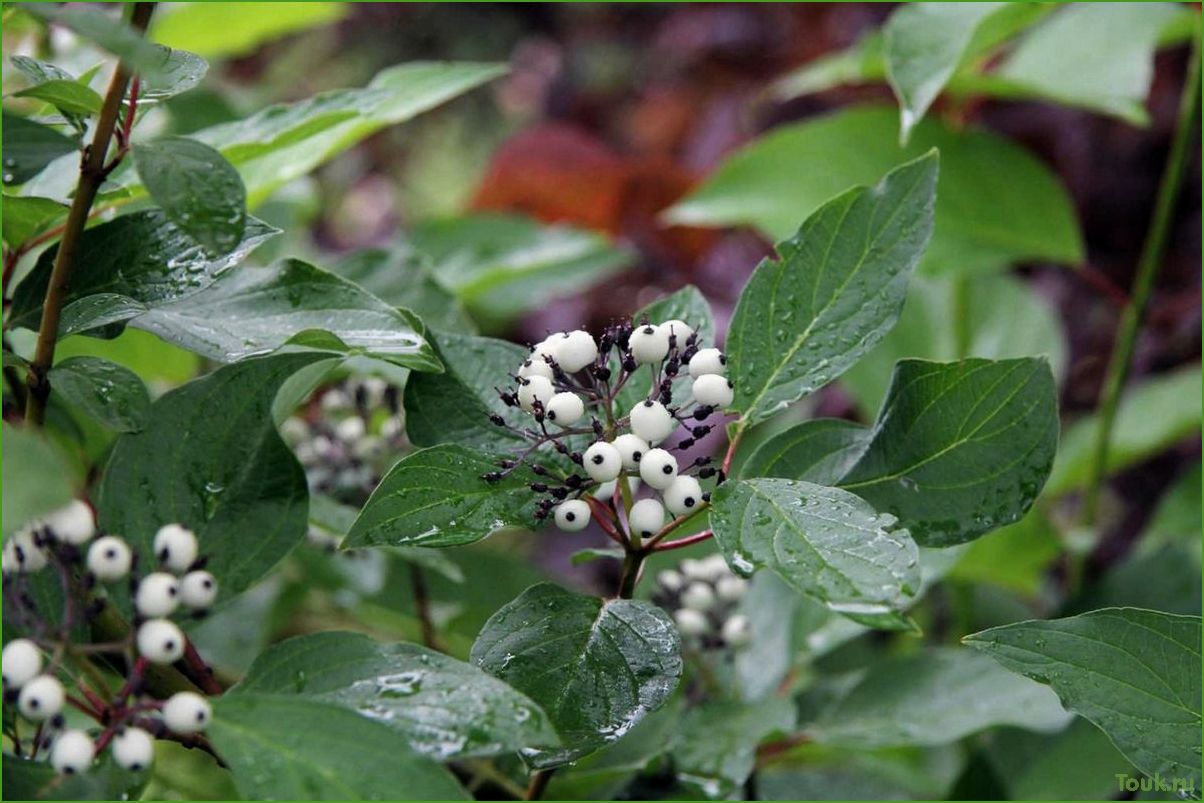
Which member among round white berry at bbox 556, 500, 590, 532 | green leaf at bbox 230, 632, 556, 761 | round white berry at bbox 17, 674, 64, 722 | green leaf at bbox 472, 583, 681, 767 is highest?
round white berry at bbox 17, 674, 64, 722

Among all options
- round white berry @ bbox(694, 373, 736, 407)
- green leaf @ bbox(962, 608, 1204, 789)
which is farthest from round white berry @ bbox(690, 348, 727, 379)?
green leaf @ bbox(962, 608, 1204, 789)

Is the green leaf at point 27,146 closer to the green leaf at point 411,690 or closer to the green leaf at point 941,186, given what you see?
the green leaf at point 411,690

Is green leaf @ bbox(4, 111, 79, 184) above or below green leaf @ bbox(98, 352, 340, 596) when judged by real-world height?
above

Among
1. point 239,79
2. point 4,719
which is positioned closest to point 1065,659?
point 4,719

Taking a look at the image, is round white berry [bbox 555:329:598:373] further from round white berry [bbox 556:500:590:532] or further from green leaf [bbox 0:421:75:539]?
green leaf [bbox 0:421:75:539]

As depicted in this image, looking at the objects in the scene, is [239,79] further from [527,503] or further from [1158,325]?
[527,503]

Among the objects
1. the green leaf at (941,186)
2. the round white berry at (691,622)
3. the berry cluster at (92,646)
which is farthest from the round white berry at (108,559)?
the green leaf at (941,186)

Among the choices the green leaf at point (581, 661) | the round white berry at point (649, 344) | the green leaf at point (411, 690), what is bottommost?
the green leaf at point (581, 661)
